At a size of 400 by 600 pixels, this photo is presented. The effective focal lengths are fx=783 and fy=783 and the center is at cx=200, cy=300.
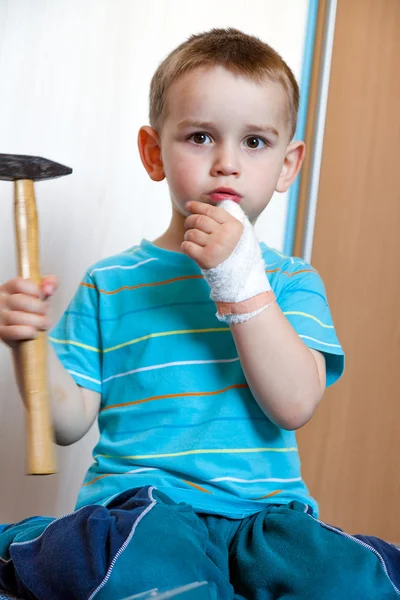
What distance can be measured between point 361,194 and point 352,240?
0.34 ft

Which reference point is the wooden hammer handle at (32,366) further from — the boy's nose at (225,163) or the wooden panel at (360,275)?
the wooden panel at (360,275)

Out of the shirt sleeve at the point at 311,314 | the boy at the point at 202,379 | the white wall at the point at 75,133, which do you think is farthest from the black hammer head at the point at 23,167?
the white wall at the point at 75,133

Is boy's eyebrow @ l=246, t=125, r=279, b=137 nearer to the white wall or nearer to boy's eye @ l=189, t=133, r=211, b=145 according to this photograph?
boy's eye @ l=189, t=133, r=211, b=145

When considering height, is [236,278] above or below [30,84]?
below

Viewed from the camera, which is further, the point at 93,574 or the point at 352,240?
the point at 352,240

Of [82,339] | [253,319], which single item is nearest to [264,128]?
[253,319]

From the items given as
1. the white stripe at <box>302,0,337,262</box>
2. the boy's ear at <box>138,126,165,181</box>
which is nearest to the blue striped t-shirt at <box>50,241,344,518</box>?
the boy's ear at <box>138,126,165,181</box>

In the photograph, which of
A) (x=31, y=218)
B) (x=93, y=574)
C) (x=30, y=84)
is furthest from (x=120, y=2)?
(x=93, y=574)

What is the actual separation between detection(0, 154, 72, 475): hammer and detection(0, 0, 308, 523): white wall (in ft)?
1.72

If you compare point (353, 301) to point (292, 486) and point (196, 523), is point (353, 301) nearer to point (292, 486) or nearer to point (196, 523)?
point (292, 486)

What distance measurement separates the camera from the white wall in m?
1.34

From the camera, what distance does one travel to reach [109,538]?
74 centimetres

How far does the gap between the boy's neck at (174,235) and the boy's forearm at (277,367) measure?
220 mm

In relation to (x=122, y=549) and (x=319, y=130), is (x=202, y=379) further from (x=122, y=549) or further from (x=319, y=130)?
(x=319, y=130)
